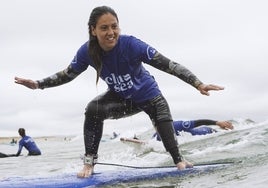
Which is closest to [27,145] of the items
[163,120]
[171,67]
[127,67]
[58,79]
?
[58,79]

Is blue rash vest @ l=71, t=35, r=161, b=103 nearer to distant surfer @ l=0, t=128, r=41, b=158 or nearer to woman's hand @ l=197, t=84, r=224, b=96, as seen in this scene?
woman's hand @ l=197, t=84, r=224, b=96

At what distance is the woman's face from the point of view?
439cm

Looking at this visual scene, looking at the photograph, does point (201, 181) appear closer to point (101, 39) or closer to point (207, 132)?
point (101, 39)

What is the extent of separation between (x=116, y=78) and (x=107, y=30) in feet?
1.64

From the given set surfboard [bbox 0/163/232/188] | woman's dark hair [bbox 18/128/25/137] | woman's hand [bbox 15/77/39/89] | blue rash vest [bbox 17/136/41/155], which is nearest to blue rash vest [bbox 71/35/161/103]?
woman's hand [bbox 15/77/39/89]

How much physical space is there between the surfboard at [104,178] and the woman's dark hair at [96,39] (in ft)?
3.34

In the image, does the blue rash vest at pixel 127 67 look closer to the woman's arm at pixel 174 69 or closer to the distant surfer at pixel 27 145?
the woman's arm at pixel 174 69

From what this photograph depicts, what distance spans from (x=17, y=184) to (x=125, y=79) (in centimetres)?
148

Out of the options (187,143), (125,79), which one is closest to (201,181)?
(125,79)

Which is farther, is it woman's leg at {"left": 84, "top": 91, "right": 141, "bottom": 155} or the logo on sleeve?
woman's leg at {"left": 84, "top": 91, "right": 141, "bottom": 155}

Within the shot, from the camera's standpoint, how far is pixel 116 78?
4.57 meters

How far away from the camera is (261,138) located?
31.6 ft

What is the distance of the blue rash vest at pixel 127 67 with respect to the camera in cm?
452

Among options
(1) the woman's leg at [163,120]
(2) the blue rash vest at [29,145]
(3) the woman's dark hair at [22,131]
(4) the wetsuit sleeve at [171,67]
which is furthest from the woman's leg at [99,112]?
(2) the blue rash vest at [29,145]
